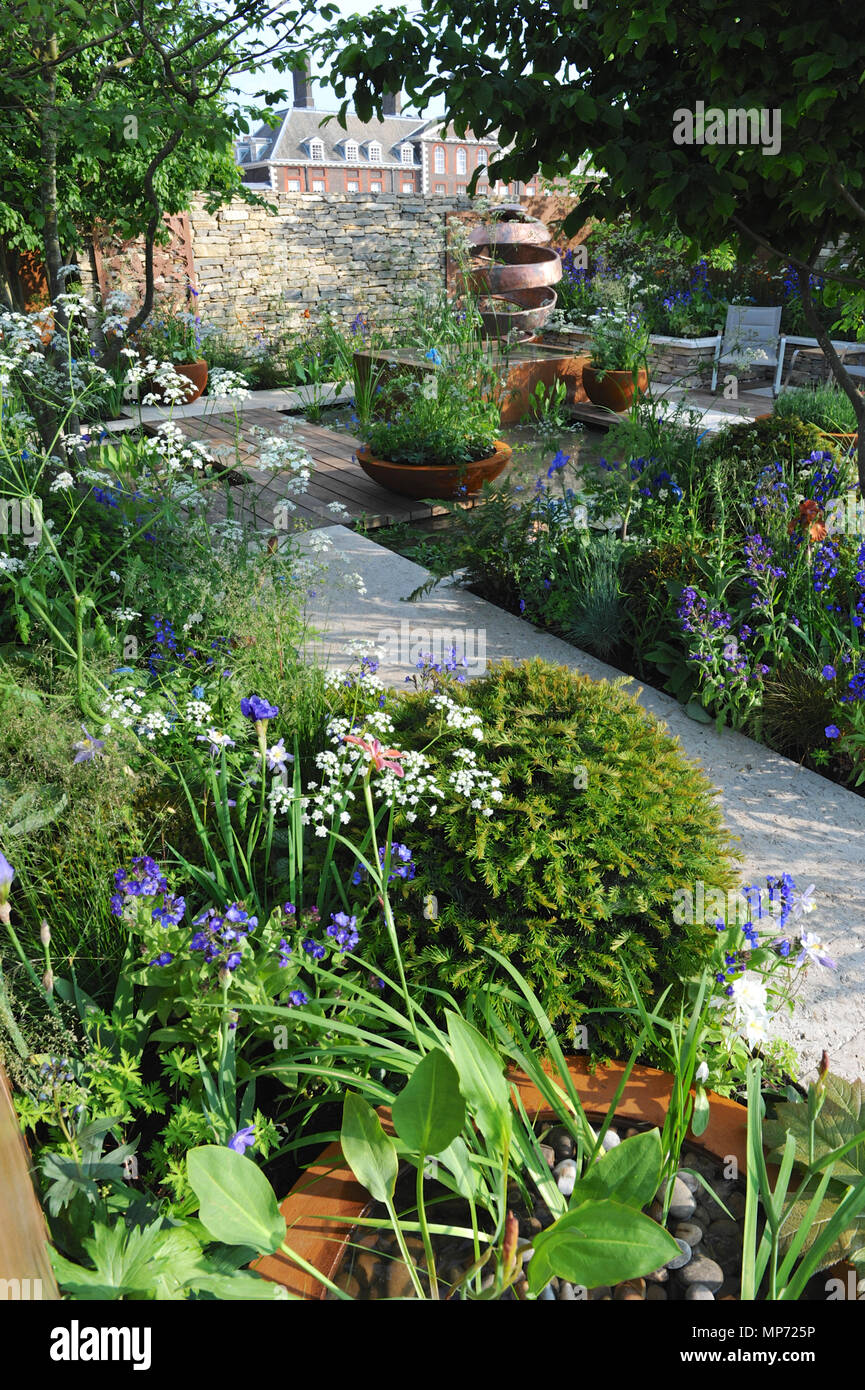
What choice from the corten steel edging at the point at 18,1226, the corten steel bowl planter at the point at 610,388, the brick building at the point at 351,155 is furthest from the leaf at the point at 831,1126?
the brick building at the point at 351,155

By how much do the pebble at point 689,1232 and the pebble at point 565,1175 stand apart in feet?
0.59

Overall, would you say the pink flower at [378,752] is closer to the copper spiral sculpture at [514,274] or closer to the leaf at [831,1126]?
the leaf at [831,1126]

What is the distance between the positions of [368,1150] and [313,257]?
11.4 m

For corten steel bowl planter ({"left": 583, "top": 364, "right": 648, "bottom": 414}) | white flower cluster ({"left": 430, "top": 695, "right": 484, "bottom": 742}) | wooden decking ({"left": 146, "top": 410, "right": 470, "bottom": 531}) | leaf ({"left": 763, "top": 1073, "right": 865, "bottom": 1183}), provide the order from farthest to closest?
corten steel bowl planter ({"left": 583, "top": 364, "right": 648, "bottom": 414})
wooden decking ({"left": 146, "top": 410, "right": 470, "bottom": 531})
white flower cluster ({"left": 430, "top": 695, "right": 484, "bottom": 742})
leaf ({"left": 763, "top": 1073, "right": 865, "bottom": 1183})

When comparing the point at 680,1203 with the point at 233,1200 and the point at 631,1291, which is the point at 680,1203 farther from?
the point at 233,1200

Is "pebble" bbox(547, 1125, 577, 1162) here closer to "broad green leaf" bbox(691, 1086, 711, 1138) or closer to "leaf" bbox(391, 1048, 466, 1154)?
Result: "broad green leaf" bbox(691, 1086, 711, 1138)

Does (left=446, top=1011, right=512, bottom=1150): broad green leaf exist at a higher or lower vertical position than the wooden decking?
lower

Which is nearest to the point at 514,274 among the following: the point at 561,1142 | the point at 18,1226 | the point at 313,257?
the point at 313,257

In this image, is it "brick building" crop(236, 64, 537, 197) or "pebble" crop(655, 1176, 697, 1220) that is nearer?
"pebble" crop(655, 1176, 697, 1220)

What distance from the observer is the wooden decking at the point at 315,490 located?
5449 mm

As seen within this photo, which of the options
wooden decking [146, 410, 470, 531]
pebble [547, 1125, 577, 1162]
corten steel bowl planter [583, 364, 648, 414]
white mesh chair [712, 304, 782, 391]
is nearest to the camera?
pebble [547, 1125, 577, 1162]

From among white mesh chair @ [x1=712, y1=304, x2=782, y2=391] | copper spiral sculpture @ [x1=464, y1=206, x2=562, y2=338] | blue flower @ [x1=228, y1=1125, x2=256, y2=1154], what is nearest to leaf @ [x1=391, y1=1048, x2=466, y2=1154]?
blue flower @ [x1=228, y1=1125, x2=256, y2=1154]

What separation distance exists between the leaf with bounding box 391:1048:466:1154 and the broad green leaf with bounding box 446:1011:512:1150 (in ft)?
0.43

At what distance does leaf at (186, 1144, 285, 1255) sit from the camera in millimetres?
1187
